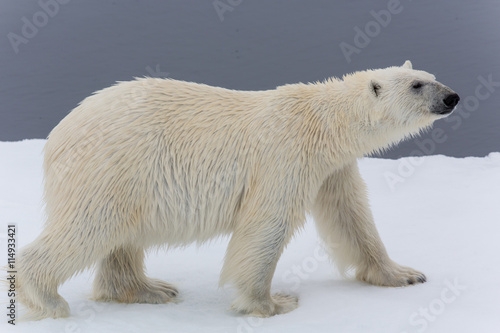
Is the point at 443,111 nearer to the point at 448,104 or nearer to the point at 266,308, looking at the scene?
the point at 448,104

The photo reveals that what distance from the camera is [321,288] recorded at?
516 cm

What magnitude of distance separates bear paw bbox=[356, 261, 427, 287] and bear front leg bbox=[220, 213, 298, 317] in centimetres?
87

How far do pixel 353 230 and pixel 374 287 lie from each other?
1.53 ft

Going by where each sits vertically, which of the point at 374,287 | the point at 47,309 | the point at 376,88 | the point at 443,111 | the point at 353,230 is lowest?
the point at 47,309

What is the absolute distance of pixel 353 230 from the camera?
5.18 metres

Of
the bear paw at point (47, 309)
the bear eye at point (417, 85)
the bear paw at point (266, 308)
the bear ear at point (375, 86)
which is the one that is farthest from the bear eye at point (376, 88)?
the bear paw at point (47, 309)

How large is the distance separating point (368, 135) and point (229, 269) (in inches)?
53.7

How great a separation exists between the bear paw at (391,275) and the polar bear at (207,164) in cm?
70

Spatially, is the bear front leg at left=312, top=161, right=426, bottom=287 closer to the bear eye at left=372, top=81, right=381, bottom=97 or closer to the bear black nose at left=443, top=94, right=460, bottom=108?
the bear eye at left=372, top=81, right=381, bottom=97

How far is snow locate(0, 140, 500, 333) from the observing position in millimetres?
4477

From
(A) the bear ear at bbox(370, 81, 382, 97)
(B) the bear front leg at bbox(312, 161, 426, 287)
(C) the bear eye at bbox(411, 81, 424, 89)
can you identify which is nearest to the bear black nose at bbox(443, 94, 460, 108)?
(C) the bear eye at bbox(411, 81, 424, 89)

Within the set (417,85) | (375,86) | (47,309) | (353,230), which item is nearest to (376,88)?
(375,86)

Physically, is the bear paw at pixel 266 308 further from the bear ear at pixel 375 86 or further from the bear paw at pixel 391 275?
the bear ear at pixel 375 86

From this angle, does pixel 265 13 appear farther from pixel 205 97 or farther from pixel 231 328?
pixel 231 328
